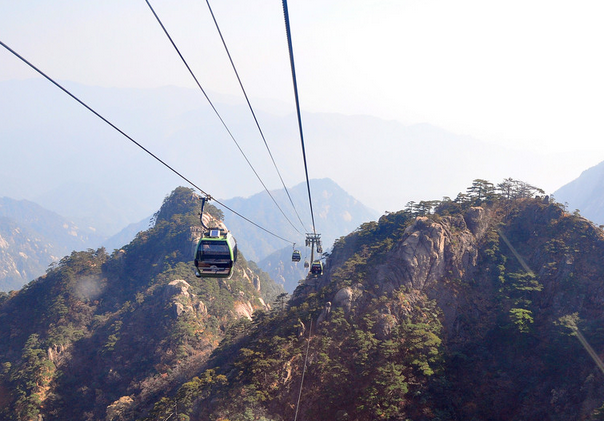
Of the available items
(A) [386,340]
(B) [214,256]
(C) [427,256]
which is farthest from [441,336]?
(B) [214,256]

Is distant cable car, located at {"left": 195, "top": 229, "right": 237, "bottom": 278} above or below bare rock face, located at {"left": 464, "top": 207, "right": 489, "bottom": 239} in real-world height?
above

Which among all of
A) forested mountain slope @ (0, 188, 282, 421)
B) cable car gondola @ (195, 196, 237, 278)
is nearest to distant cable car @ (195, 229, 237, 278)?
cable car gondola @ (195, 196, 237, 278)

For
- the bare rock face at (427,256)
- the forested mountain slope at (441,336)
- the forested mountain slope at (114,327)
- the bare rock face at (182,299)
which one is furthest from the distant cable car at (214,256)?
the bare rock face at (182,299)

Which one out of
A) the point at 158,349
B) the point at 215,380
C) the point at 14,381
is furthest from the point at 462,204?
the point at 14,381

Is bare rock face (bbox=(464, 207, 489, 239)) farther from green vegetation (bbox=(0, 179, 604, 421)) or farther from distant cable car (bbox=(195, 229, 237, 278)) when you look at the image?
distant cable car (bbox=(195, 229, 237, 278))

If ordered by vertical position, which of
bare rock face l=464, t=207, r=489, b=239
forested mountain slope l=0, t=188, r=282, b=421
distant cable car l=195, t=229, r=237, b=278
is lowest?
forested mountain slope l=0, t=188, r=282, b=421

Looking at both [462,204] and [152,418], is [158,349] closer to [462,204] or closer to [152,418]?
[152,418]

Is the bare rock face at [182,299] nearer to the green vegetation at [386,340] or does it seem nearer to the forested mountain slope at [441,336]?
the green vegetation at [386,340]
